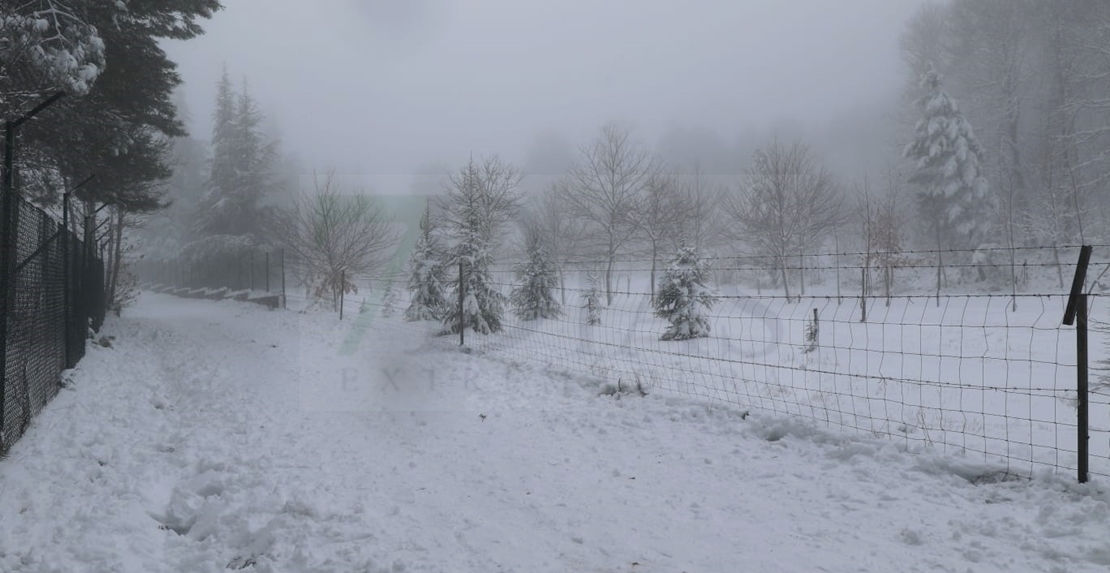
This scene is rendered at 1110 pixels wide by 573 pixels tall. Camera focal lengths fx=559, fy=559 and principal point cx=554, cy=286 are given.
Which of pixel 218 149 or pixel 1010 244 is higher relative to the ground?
pixel 218 149

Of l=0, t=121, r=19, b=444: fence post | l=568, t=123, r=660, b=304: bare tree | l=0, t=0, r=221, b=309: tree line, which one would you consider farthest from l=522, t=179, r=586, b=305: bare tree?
l=0, t=121, r=19, b=444: fence post

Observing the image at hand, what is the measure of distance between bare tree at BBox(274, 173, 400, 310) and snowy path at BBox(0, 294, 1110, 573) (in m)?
17.9

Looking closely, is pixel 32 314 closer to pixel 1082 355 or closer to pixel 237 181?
pixel 1082 355

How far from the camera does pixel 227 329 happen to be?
15.6 meters

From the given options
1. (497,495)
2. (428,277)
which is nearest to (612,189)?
(428,277)

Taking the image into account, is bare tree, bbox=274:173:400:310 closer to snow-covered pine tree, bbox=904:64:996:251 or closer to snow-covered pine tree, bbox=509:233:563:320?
snow-covered pine tree, bbox=509:233:563:320

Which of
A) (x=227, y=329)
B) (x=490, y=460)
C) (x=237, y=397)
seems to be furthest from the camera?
(x=227, y=329)

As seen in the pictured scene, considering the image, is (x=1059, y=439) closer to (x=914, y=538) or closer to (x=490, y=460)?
(x=914, y=538)

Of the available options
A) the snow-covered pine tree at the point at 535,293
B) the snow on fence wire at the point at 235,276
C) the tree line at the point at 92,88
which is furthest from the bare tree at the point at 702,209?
the tree line at the point at 92,88

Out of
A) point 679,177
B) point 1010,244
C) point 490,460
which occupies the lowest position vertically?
point 490,460

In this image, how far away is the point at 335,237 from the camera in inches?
994

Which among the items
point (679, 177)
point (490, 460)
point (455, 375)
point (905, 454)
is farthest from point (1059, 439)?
point (679, 177)

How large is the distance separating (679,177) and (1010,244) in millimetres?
18380

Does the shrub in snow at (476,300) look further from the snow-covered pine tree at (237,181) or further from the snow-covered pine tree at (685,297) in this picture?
the snow-covered pine tree at (237,181)
